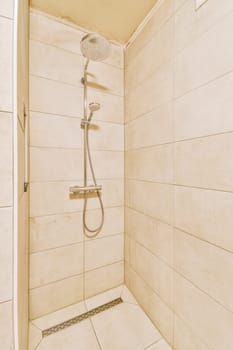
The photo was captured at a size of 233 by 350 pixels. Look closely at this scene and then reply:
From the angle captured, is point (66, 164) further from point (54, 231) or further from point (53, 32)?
point (53, 32)

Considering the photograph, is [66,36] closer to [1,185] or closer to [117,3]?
[117,3]

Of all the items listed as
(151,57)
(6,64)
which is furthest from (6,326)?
(151,57)

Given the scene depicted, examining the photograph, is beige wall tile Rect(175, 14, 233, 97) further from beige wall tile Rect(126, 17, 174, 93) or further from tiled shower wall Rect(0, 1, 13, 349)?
tiled shower wall Rect(0, 1, 13, 349)

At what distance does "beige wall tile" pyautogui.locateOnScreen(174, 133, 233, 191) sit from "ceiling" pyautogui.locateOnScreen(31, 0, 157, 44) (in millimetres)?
1001

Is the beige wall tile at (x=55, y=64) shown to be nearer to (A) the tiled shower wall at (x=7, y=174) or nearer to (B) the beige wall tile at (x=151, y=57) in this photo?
(B) the beige wall tile at (x=151, y=57)

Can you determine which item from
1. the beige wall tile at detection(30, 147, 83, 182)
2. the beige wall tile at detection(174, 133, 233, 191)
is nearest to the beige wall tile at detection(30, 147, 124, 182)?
the beige wall tile at detection(30, 147, 83, 182)

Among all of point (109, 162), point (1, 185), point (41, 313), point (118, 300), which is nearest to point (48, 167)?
point (109, 162)

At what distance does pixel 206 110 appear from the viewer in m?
0.77

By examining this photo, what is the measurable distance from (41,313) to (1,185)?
4.03 ft

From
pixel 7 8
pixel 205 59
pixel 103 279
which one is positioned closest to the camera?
pixel 7 8

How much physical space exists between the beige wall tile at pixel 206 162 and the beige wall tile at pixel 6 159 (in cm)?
76

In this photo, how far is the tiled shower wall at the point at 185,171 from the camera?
71 centimetres

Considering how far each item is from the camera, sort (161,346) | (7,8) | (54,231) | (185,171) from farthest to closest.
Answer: (54,231) < (161,346) < (185,171) < (7,8)

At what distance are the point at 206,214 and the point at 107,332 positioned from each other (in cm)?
101
